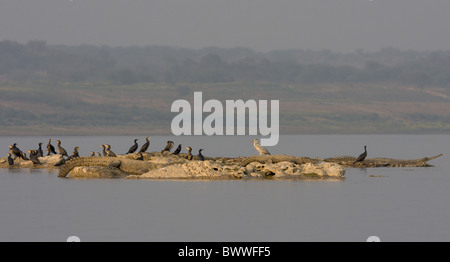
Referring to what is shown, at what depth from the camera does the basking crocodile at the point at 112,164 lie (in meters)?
37.8

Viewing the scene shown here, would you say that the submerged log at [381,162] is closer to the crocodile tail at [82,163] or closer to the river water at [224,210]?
the river water at [224,210]

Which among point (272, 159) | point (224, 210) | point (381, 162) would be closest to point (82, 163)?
point (272, 159)

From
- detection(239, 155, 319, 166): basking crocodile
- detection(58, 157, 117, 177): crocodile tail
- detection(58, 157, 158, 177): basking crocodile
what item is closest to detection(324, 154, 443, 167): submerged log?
detection(239, 155, 319, 166): basking crocodile

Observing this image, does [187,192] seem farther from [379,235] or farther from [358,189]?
[379,235]

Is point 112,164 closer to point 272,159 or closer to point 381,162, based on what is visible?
point 272,159

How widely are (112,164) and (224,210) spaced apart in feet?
43.2

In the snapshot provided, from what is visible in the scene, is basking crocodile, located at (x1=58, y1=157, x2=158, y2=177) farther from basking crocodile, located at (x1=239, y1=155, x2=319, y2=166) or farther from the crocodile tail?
basking crocodile, located at (x1=239, y1=155, x2=319, y2=166)

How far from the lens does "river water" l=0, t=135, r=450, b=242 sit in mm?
21359

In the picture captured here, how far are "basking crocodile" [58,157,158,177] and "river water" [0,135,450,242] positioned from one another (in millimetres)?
1878

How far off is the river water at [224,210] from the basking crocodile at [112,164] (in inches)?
73.9

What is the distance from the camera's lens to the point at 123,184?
111 feet

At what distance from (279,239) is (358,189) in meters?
12.0

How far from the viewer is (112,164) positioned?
1490 inches
